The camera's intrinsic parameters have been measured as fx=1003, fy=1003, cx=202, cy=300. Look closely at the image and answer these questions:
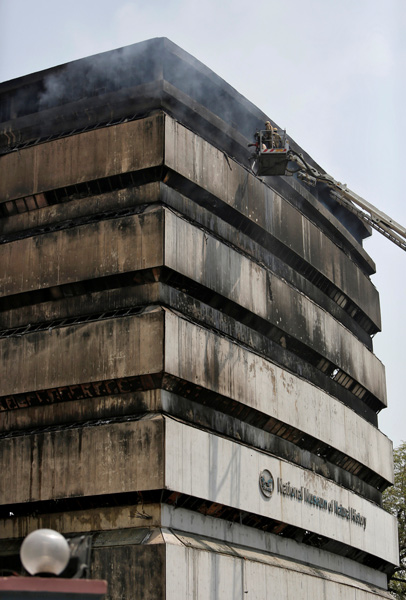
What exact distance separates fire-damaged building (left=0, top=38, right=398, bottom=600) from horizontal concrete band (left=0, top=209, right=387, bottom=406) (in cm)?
8

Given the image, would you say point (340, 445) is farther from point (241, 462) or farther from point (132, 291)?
point (132, 291)

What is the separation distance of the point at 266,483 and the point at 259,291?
310 inches

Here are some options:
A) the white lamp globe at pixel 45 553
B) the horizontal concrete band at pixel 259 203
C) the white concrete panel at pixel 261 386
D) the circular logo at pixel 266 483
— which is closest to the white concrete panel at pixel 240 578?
the circular logo at pixel 266 483

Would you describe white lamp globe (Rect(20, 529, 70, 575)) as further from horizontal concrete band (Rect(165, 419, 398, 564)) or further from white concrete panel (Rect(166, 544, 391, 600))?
horizontal concrete band (Rect(165, 419, 398, 564))

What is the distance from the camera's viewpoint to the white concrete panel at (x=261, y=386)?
3584 cm

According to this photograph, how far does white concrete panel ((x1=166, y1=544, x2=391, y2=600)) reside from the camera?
32.8 m

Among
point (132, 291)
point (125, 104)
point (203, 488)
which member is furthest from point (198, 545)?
point (125, 104)

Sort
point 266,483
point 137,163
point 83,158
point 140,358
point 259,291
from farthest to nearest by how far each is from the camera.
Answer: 1. point 259,291
2. point 266,483
3. point 83,158
4. point 137,163
5. point 140,358

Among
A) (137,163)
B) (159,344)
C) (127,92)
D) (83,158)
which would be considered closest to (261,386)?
(159,344)

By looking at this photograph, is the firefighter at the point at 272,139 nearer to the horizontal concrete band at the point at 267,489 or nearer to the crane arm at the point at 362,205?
the crane arm at the point at 362,205

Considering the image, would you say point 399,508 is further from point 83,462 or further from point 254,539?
point 83,462

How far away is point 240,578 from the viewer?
36094 millimetres

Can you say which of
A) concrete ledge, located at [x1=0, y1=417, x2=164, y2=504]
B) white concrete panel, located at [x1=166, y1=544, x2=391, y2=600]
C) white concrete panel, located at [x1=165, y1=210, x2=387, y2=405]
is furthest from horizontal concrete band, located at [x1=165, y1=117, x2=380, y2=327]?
white concrete panel, located at [x1=166, y1=544, x2=391, y2=600]

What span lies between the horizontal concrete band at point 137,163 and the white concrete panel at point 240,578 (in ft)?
46.6
